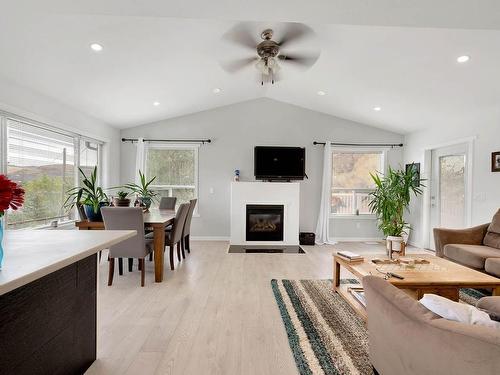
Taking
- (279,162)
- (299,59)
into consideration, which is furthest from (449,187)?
(299,59)

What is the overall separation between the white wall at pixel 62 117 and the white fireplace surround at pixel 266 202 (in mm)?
2480

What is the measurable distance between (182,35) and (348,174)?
14.4 ft

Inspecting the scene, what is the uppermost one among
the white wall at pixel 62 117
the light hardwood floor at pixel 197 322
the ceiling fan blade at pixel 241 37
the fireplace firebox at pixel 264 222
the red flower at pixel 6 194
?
the ceiling fan blade at pixel 241 37

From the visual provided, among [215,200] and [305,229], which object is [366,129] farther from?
[215,200]

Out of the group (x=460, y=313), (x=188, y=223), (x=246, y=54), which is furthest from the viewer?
(x=188, y=223)

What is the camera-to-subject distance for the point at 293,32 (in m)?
2.62

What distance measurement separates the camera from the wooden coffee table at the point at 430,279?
2209 millimetres

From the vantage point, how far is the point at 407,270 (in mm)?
2506

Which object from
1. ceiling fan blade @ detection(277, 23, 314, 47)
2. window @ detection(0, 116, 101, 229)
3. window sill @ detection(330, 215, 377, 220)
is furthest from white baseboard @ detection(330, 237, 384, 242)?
window @ detection(0, 116, 101, 229)

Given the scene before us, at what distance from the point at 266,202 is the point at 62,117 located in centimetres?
364

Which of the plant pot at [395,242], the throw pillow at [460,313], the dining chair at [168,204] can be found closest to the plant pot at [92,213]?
the dining chair at [168,204]

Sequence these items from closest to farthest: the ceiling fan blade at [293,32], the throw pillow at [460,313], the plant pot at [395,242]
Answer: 1. the throw pillow at [460,313]
2. the ceiling fan blade at [293,32]
3. the plant pot at [395,242]

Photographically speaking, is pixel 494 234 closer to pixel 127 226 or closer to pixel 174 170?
pixel 127 226

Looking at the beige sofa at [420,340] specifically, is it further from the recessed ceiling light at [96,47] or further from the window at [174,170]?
the window at [174,170]
